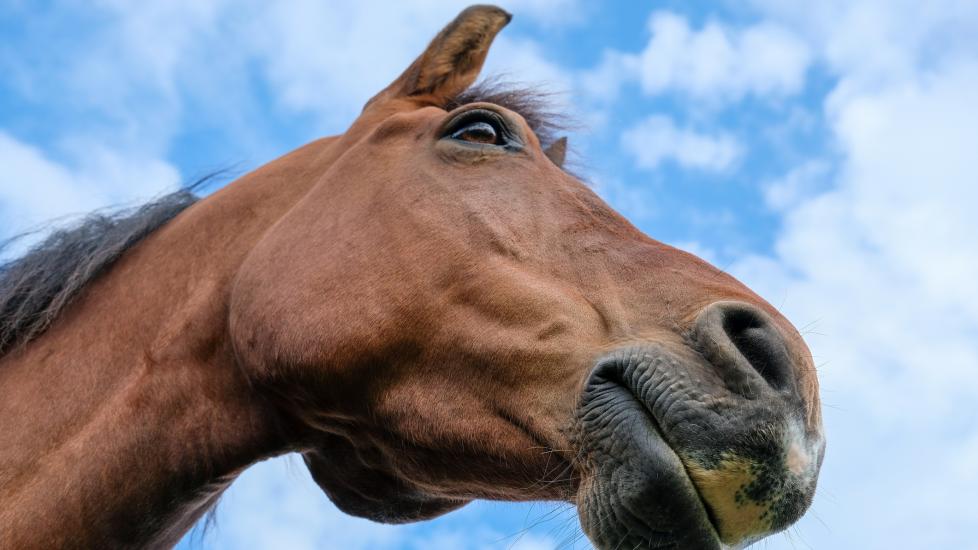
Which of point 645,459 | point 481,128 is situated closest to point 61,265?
point 481,128

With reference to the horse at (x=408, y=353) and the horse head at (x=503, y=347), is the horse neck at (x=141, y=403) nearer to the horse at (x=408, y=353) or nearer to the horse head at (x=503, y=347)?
the horse at (x=408, y=353)

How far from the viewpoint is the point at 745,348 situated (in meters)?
2.69

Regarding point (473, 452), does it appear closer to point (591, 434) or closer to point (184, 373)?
point (591, 434)

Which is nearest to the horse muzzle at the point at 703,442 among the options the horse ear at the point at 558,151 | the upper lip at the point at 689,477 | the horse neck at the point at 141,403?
the upper lip at the point at 689,477

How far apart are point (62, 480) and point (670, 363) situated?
2285 millimetres

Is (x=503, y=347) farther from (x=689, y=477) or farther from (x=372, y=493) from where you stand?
(x=372, y=493)

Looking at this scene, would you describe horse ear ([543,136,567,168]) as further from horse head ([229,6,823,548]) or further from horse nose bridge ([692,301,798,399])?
horse nose bridge ([692,301,798,399])

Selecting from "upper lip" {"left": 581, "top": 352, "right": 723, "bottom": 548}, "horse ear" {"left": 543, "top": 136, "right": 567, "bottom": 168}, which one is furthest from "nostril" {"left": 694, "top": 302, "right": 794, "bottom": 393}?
"horse ear" {"left": 543, "top": 136, "right": 567, "bottom": 168}

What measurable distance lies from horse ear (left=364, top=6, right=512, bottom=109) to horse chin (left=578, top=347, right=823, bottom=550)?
7.25 feet

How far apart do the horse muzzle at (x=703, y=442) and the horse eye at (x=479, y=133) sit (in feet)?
4.85

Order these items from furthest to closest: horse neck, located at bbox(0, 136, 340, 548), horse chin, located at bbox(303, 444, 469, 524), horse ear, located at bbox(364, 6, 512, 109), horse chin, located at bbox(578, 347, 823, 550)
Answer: horse ear, located at bbox(364, 6, 512, 109), horse chin, located at bbox(303, 444, 469, 524), horse neck, located at bbox(0, 136, 340, 548), horse chin, located at bbox(578, 347, 823, 550)

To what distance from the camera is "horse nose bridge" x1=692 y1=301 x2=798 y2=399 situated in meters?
2.58

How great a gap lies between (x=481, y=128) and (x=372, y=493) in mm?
1616

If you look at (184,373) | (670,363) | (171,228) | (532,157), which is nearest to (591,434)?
(670,363)
